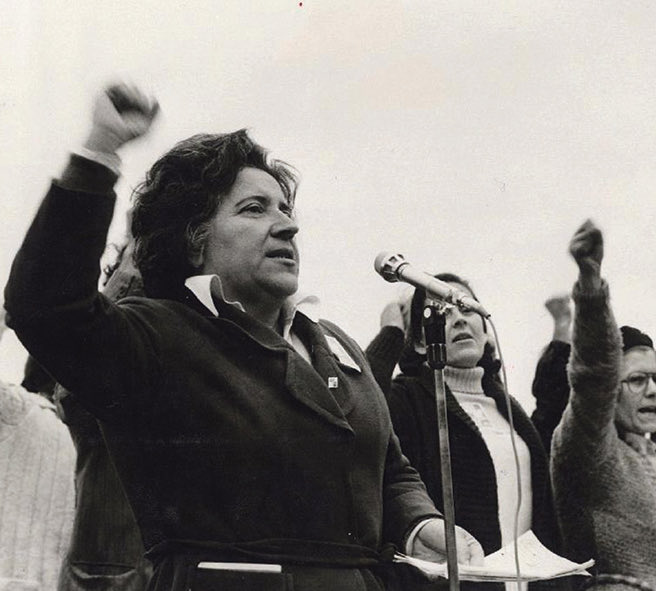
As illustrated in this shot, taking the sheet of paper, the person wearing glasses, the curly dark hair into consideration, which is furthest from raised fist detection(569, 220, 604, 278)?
the curly dark hair

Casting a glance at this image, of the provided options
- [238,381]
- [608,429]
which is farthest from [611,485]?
[238,381]

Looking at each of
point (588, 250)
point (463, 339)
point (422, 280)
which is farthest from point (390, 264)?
point (588, 250)

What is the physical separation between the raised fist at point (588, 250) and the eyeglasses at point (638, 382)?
1.87 feet

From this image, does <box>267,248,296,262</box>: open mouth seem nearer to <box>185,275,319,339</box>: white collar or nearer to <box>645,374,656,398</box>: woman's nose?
<box>185,275,319,339</box>: white collar

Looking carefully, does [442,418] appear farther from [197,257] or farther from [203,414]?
[197,257]

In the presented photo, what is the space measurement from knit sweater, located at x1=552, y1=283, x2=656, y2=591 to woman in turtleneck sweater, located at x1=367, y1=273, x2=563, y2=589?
0.12m

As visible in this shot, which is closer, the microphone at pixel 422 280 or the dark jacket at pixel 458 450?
the microphone at pixel 422 280

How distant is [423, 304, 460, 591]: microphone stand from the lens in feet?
5.69

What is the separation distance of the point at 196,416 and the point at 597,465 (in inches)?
77.2

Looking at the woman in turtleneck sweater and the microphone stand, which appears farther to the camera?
the woman in turtleneck sweater

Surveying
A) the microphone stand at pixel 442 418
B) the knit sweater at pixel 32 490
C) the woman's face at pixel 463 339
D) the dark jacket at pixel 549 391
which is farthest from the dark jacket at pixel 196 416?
the dark jacket at pixel 549 391

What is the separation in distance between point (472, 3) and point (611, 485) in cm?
161

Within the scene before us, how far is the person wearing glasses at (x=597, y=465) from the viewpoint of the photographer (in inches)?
128

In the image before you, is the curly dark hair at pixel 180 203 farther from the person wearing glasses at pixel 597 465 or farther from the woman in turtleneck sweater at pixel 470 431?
the person wearing glasses at pixel 597 465
